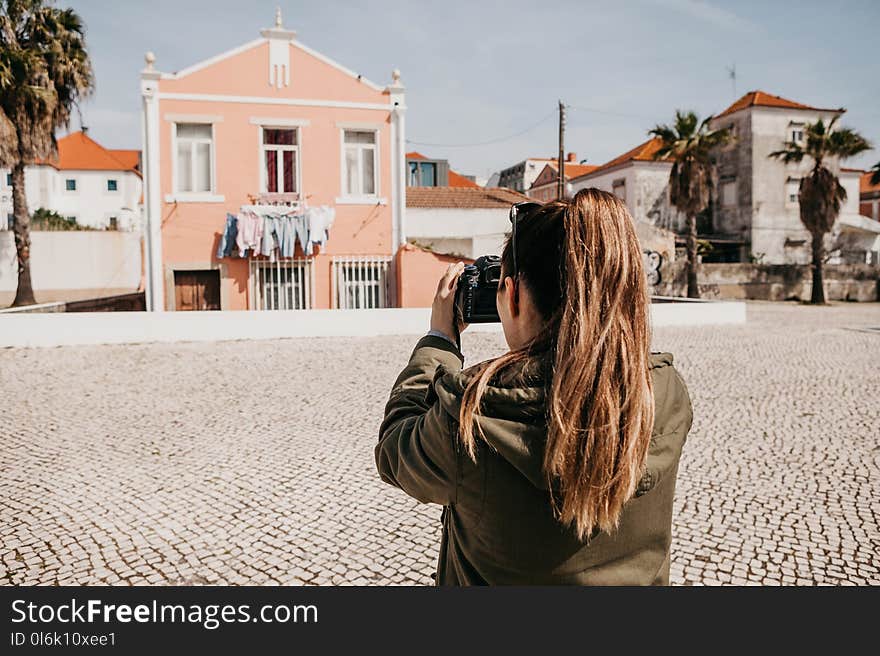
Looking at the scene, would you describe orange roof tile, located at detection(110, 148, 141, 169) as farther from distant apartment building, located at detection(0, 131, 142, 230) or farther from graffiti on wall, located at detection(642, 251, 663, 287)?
graffiti on wall, located at detection(642, 251, 663, 287)

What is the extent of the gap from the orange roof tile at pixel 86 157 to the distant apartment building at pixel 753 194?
38.4 metres

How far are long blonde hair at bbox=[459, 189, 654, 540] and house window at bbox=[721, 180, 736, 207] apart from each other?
140 ft

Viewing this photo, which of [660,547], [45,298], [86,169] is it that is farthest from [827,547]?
[86,169]

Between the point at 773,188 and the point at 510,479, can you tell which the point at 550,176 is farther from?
the point at 510,479

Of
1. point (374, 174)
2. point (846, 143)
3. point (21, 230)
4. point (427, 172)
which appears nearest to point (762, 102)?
point (846, 143)

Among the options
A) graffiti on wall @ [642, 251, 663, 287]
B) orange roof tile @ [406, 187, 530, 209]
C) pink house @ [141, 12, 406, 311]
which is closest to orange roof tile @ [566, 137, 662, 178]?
graffiti on wall @ [642, 251, 663, 287]

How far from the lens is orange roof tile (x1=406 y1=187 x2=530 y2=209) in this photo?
2384 cm

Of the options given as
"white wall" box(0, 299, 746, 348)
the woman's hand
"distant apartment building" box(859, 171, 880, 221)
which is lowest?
"white wall" box(0, 299, 746, 348)

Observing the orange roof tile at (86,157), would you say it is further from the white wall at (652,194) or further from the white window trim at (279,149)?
the white window trim at (279,149)

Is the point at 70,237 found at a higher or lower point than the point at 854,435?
higher

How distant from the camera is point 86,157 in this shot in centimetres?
5394

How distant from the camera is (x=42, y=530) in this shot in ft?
14.0

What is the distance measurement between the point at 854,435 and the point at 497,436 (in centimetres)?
672

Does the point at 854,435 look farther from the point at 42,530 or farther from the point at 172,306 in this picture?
the point at 172,306
